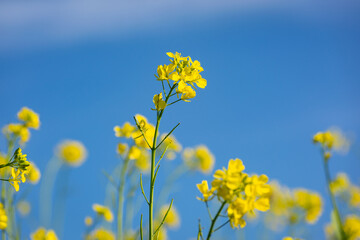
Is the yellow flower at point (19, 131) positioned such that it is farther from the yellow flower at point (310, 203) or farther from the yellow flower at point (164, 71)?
the yellow flower at point (310, 203)

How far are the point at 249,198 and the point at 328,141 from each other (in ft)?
3.41

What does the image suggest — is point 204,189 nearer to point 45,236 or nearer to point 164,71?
point 164,71

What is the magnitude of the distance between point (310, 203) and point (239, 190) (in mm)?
2434

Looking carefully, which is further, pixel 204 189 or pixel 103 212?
pixel 103 212

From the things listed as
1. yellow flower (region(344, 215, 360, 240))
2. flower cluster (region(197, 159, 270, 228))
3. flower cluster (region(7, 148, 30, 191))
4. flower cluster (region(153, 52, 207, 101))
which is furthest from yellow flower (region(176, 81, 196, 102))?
yellow flower (region(344, 215, 360, 240))

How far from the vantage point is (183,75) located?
1312 millimetres

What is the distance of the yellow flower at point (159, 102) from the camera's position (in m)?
1.28

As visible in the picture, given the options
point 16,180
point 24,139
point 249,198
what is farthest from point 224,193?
point 24,139

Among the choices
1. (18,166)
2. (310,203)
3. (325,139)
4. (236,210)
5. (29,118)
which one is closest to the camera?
(236,210)

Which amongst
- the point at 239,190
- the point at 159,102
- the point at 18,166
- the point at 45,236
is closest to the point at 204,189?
the point at 239,190

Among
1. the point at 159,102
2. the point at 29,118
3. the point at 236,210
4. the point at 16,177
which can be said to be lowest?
the point at 236,210

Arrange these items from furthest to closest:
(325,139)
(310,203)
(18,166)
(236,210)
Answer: (310,203) < (325,139) < (18,166) < (236,210)

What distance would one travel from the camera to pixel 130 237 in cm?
287

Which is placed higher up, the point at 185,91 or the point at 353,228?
the point at 185,91
